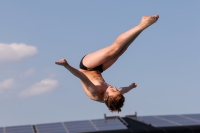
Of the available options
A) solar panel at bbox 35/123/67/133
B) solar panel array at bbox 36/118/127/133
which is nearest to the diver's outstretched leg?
solar panel array at bbox 36/118/127/133

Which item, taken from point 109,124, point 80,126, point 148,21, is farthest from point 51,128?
point 148,21

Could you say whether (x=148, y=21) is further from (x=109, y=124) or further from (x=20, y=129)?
(x=20, y=129)

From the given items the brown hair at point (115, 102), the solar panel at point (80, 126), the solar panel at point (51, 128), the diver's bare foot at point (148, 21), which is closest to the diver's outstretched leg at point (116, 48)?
the diver's bare foot at point (148, 21)

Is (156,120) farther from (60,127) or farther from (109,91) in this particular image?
(109,91)

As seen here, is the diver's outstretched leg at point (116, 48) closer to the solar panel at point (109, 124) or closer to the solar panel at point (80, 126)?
the solar panel at point (80, 126)

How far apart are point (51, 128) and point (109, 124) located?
436cm

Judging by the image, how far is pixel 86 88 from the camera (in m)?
Result: 16.0

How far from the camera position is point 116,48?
15914mm

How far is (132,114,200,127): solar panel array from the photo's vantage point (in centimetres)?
3947

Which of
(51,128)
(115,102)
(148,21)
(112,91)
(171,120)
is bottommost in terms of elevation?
(115,102)

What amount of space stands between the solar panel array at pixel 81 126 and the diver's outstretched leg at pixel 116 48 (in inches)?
821

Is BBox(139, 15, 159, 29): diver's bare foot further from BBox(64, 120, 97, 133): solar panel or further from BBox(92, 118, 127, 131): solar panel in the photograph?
BBox(92, 118, 127, 131): solar panel

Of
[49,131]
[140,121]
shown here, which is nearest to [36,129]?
[49,131]

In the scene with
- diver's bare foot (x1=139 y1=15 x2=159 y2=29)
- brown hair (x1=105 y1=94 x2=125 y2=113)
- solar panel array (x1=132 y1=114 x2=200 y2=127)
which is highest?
solar panel array (x1=132 y1=114 x2=200 y2=127)
